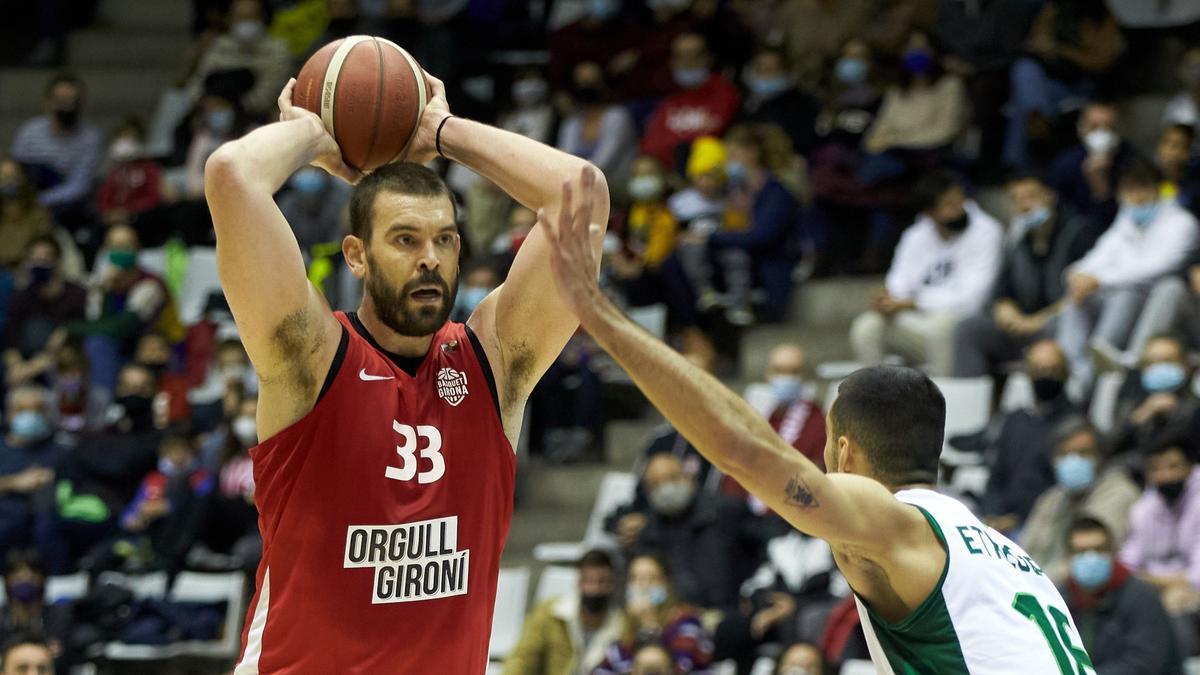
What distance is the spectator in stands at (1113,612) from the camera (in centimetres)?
970

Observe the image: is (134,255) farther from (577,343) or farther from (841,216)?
(841,216)

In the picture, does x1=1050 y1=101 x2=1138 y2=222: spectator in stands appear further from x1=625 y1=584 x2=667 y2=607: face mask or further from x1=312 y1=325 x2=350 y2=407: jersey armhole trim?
x1=312 y1=325 x2=350 y2=407: jersey armhole trim

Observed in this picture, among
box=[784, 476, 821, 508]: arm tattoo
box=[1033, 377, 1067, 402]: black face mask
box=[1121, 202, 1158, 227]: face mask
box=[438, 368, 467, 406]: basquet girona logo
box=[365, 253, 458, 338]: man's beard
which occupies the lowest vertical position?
box=[1033, 377, 1067, 402]: black face mask

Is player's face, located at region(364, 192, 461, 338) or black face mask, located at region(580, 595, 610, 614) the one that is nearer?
player's face, located at region(364, 192, 461, 338)

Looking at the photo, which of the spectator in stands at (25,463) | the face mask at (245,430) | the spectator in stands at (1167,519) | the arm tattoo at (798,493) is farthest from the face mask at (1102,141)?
the arm tattoo at (798,493)

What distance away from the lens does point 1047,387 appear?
11.7m

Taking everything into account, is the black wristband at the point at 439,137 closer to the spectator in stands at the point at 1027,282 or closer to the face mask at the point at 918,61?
the spectator in stands at the point at 1027,282

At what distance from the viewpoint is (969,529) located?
15.0ft

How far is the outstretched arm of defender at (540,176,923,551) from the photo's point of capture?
13.4 ft

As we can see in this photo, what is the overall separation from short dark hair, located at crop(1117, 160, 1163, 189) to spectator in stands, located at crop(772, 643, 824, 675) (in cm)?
402

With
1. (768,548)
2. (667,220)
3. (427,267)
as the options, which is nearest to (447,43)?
(667,220)

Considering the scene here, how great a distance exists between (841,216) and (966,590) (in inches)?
398

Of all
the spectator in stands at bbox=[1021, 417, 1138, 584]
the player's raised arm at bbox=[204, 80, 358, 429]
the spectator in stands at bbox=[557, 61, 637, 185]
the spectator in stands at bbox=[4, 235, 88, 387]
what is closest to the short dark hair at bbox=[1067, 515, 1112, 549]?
the spectator in stands at bbox=[1021, 417, 1138, 584]

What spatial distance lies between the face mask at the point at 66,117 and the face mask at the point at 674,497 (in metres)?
8.52
